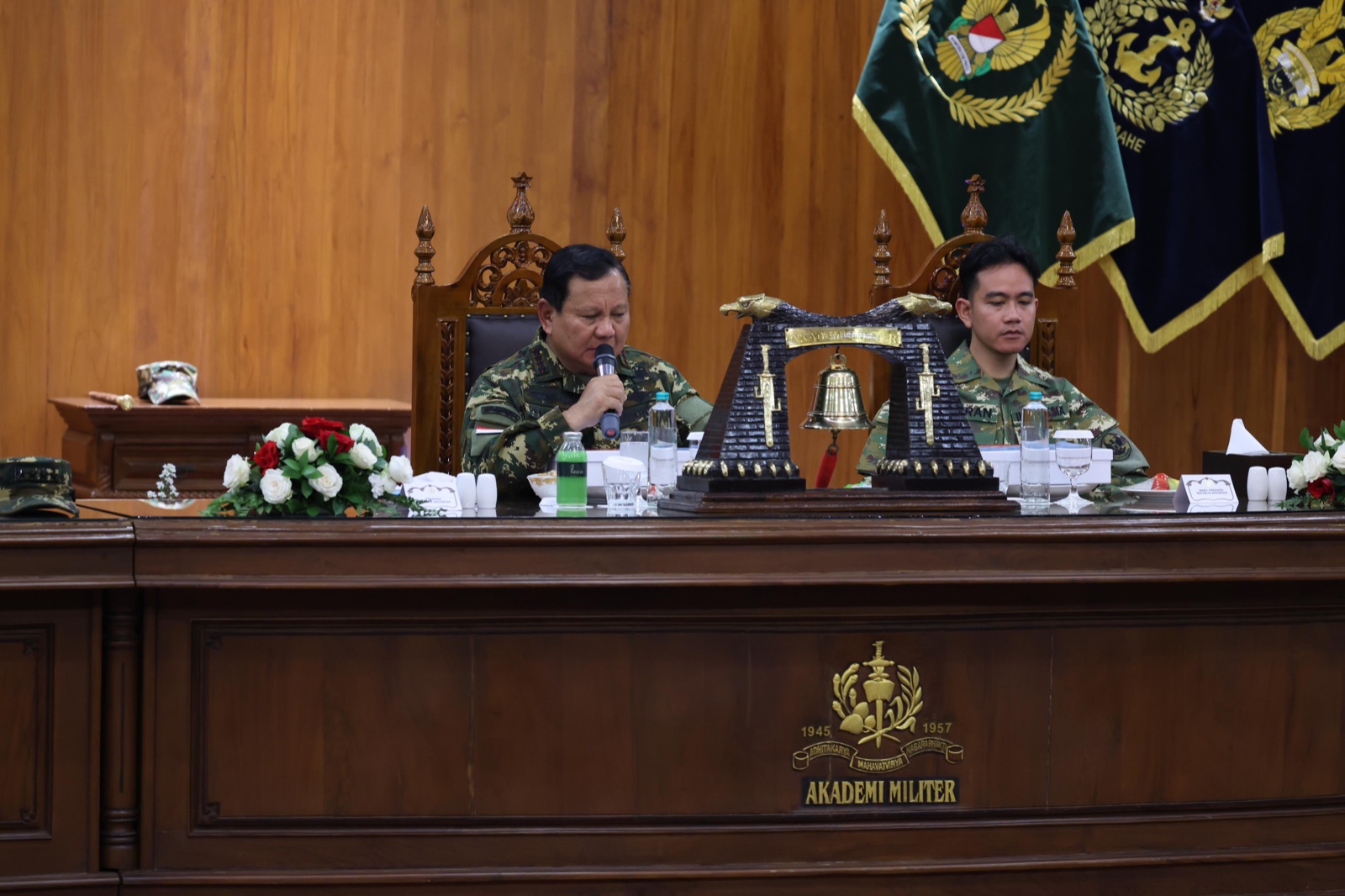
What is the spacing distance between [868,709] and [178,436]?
94.3 inches

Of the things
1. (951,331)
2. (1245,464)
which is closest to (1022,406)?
(951,331)

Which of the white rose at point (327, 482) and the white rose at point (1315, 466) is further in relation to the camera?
the white rose at point (1315, 466)

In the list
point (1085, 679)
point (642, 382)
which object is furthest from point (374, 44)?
point (1085, 679)

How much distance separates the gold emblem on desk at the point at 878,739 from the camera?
205 centimetres

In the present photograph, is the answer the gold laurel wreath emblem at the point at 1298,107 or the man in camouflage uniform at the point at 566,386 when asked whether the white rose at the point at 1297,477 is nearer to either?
the man in camouflage uniform at the point at 566,386

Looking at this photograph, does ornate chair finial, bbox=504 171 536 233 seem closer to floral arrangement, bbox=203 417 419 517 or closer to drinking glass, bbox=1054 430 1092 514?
floral arrangement, bbox=203 417 419 517

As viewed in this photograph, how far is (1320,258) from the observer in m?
4.29

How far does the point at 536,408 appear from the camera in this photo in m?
2.98

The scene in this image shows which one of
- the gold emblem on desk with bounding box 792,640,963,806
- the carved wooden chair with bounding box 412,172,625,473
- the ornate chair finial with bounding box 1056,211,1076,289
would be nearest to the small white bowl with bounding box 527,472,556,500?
the gold emblem on desk with bounding box 792,640,963,806

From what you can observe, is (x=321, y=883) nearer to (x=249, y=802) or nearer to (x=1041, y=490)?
(x=249, y=802)

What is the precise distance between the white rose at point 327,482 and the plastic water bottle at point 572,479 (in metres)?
0.33

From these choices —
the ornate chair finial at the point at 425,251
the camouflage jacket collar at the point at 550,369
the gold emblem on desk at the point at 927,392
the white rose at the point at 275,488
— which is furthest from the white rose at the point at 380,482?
the ornate chair finial at the point at 425,251

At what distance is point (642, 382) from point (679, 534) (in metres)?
1.18

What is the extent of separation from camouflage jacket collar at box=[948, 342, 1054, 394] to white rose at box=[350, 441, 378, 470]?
59.4 inches
